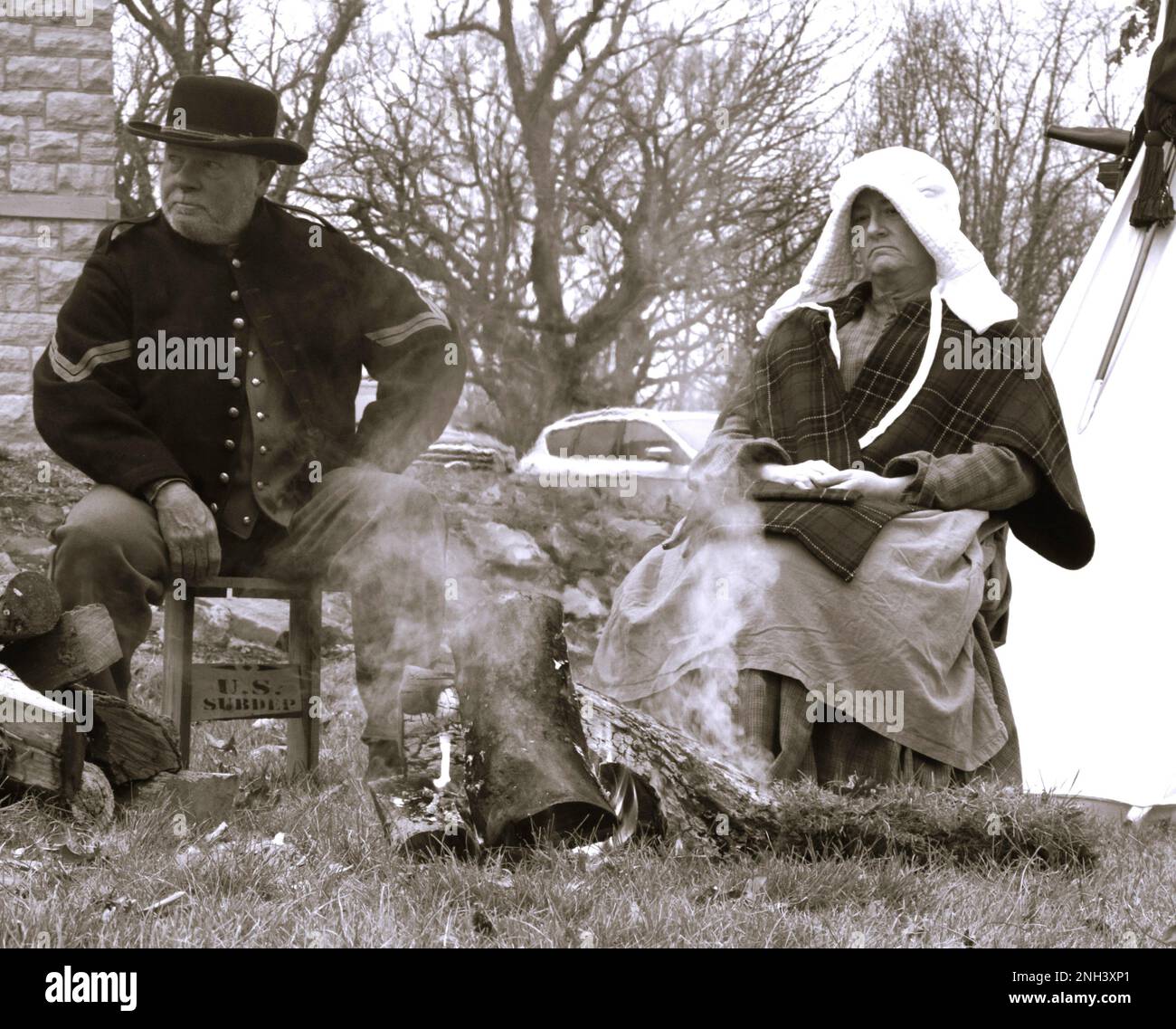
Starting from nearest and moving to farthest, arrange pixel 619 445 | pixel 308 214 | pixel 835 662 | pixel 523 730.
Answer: pixel 523 730 → pixel 835 662 → pixel 308 214 → pixel 619 445

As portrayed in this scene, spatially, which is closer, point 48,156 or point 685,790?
point 685,790

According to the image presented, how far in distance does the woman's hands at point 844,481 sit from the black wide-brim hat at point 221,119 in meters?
1.49

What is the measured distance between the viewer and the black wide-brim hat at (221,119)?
358 cm

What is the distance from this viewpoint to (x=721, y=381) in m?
7.93

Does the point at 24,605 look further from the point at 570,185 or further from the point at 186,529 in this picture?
the point at 570,185

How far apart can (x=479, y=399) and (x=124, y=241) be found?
3.98 meters

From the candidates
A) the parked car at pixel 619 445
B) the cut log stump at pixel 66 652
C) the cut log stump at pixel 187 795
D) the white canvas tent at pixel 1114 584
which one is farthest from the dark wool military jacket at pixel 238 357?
the parked car at pixel 619 445

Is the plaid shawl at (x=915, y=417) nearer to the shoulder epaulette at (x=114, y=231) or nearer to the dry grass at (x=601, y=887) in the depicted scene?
the dry grass at (x=601, y=887)

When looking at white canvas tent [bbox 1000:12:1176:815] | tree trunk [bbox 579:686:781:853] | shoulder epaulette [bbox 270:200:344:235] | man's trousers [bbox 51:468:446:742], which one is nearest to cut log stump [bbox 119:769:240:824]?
man's trousers [bbox 51:468:446:742]

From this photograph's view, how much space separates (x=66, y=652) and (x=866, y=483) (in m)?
1.83

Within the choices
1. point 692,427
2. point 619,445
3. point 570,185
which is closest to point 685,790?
point 570,185

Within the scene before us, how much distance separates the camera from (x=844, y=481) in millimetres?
3453

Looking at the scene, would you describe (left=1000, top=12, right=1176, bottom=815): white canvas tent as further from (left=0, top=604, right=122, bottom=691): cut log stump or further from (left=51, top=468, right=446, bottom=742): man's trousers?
(left=0, top=604, right=122, bottom=691): cut log stump

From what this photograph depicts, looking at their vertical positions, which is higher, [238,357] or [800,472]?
[238,357]
